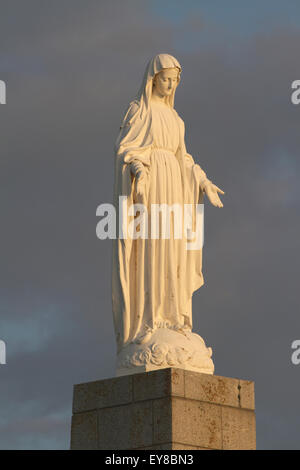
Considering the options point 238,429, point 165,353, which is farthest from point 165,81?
point 238,429

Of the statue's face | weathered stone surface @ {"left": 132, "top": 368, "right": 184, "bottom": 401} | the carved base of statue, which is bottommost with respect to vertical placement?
weathered stone surface @ {"left": 132, "top": 368, "right": 184, "bottom": 401}

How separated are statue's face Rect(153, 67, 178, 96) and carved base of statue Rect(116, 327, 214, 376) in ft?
13.5

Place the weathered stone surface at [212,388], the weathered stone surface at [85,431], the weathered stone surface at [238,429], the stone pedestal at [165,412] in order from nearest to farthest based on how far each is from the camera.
Result: the stone pedestal at [165,412]
the weathered stone surface at [212,388]
the weathered stone surface at [238,429]
the weathered stone surface at [85,431]

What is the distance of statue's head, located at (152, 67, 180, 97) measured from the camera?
71.4 ft

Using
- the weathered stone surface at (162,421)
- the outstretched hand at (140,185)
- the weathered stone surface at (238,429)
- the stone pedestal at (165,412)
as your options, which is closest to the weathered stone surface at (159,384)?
the stone pedestal at (165,412)

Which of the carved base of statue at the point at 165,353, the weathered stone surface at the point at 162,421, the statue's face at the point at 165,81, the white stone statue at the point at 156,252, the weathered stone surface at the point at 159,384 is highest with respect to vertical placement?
the statue's face at the point at 165,81

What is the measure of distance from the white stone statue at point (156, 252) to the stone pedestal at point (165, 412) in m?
0.36

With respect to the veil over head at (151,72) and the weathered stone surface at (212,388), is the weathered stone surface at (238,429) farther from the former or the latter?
the veil over head at (151,72)

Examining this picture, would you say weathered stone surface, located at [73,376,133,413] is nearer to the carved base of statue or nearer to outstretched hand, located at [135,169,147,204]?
the carved base of statue

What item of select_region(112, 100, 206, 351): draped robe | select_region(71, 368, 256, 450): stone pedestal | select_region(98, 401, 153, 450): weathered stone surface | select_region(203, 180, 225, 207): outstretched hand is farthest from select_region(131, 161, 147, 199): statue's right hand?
select_region(98, 401, 153, 450): weathered stone surface

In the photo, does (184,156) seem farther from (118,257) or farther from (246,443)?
(246,443)

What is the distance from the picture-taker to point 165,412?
19.8m

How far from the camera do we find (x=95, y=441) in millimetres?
20562

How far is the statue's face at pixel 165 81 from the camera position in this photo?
21750 millimetres
